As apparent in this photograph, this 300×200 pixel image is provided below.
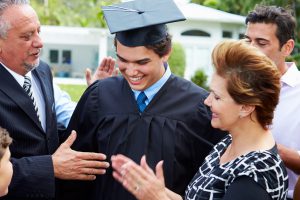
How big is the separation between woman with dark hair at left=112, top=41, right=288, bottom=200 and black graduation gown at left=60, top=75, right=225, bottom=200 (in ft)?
2.08

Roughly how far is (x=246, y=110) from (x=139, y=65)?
0.90 m

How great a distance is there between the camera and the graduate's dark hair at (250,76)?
8.11 feet

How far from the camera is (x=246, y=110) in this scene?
8.36ft

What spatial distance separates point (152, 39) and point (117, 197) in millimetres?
956

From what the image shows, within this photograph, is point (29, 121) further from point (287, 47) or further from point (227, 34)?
point (227, 34)

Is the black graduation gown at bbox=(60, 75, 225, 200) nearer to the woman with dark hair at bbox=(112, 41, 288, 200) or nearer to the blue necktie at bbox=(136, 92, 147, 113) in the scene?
the blue necktie at bbox=(136, 92, 147, 113)

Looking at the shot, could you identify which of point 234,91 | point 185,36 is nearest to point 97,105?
point 234,91

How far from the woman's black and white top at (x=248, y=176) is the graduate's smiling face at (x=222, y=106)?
186mm

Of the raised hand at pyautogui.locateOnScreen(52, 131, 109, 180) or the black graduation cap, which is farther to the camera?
the black graduation cap

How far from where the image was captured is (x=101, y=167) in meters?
3.18

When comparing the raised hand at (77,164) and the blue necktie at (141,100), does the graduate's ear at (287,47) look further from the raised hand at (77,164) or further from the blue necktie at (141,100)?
the raised hand at (77,164)

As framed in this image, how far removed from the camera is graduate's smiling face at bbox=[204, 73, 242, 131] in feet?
8.44

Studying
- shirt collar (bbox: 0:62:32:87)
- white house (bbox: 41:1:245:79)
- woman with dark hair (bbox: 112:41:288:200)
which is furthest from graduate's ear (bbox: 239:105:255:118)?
white house (bbox: 41:1:245:79)

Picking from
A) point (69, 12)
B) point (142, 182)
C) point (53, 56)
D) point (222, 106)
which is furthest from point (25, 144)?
point (69, 12)
